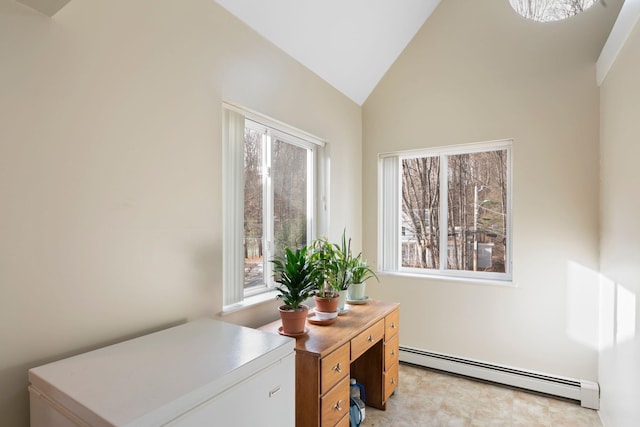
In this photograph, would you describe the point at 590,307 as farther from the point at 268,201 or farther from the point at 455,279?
the point at 268,201

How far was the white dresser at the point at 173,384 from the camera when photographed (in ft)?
2.92

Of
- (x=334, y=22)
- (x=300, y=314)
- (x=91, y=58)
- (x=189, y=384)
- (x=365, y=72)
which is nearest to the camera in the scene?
(x=189, y=384)

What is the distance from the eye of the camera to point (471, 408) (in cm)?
242

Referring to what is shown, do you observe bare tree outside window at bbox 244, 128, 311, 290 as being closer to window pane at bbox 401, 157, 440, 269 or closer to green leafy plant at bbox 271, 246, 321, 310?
green leafy plant at bbox 271, 246, 321, 310

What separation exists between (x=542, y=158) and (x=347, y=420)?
7.61 feet

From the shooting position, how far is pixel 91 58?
135cm

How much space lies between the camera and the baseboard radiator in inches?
96.3

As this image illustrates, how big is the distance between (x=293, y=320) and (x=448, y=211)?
1931 millimetres

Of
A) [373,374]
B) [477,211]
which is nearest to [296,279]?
[373,374]

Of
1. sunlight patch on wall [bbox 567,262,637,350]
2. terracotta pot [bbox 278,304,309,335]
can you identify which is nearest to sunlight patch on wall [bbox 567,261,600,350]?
sunlight patch on wall [bbox 567,262,637,350]

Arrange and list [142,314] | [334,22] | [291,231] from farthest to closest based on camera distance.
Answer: [291,231], [334,22], [142,314]

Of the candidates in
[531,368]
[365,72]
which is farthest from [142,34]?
[531,368]

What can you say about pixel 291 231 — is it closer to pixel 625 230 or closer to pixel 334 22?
pixel 334 22

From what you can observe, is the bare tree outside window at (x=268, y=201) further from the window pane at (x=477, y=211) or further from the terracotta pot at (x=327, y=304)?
the window pane at (x=477, y=211)
